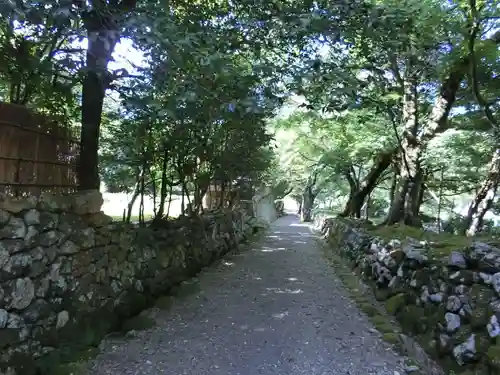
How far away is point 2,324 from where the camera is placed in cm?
274

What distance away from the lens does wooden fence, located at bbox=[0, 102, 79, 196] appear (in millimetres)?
2967

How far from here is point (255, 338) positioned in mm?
4113

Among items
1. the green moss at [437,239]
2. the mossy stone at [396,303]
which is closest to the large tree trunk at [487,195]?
the green moss at [437,239]

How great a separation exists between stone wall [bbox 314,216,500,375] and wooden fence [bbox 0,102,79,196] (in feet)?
12.5

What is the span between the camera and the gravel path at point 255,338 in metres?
3.46

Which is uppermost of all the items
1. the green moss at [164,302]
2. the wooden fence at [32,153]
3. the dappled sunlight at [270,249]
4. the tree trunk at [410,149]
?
the tree trunk at [410,149]

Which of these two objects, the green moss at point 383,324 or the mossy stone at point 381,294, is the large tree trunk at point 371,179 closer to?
the mossy stone at point 381,294

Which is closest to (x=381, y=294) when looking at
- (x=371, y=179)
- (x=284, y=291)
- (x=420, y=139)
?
(x=284, y=291)

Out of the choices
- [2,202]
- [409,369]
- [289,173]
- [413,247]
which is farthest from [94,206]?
[289,173]

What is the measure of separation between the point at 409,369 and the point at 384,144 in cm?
790

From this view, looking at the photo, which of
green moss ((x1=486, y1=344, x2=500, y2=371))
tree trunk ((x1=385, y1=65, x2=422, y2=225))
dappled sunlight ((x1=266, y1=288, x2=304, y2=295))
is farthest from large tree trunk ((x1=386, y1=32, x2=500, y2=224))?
green moss ((x1=486, y1=344, x2=500, y2=371))

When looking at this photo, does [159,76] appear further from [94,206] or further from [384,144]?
[384,144]

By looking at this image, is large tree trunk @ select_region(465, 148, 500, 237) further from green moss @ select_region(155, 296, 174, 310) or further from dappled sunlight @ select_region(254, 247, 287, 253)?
green moss @ select_region(155, 296, 174, 310)

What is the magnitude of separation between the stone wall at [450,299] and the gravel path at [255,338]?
18.8 inches
